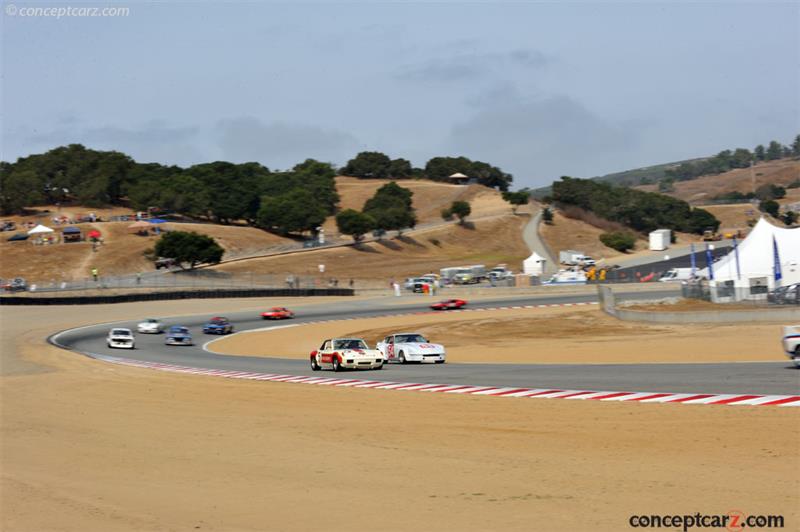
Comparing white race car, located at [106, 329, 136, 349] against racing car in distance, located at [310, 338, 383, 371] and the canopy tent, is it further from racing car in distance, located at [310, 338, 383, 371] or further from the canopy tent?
the canopy tent

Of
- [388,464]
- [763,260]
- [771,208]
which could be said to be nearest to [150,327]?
[763,260]

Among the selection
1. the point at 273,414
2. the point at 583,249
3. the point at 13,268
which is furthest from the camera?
the point at 583,249

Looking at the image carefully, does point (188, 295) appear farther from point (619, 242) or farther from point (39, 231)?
point (619, 242)

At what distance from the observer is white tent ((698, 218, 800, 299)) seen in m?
52.8

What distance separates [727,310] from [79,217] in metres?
121

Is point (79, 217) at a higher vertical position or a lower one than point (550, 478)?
higher

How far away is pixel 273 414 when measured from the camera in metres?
19.8

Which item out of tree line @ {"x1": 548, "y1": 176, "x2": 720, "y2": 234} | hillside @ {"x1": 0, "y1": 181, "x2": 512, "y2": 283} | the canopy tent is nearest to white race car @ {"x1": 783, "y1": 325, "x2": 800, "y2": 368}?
hillside @ {"x1": 0, "y1": 181, "x2": 512, "y2": 283}

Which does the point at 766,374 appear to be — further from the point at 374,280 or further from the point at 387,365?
the point at 374,280

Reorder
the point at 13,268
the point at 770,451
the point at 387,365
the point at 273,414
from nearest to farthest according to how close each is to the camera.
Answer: the point at 770,451
the point at 273,414
the point at 387,365
the point at 13,268

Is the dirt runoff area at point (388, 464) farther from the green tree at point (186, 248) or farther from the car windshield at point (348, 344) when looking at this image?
the green tree at point (186, 248)

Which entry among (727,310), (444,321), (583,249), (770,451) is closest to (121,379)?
(770,451)

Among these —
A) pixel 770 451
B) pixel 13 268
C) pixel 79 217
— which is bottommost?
pixel 770 451

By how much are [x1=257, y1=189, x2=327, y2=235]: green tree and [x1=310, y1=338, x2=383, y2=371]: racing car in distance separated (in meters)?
112
